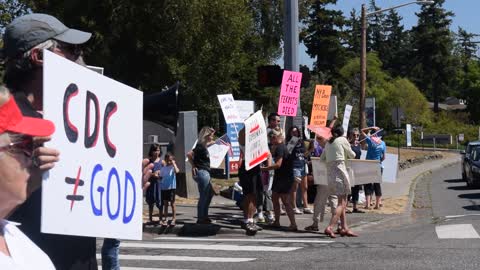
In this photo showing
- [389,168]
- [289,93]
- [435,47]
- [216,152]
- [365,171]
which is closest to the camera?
[289,93]

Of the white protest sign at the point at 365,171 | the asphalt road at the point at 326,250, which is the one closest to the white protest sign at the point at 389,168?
the white protest sign at the point at 365,171

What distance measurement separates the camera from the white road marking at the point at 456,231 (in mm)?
12055

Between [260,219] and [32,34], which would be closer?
[32,34]

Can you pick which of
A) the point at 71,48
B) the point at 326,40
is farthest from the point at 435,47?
the point at 71,48

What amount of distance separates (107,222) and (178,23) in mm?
26375

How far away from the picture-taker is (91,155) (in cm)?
271

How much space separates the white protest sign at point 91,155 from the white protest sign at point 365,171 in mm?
12550

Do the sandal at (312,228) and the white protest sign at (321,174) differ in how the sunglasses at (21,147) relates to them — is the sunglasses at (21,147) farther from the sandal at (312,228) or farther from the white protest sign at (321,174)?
the sandal at (312,228)

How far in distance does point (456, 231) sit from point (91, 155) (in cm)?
1098

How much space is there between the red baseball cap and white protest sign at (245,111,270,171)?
9.76m

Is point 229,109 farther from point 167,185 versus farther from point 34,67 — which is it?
point 34,67

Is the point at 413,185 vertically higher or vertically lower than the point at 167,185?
lower

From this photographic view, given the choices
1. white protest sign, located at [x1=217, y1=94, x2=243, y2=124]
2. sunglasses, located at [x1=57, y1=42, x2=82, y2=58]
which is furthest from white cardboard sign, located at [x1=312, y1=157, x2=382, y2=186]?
sunglasses, located at [x1=57, y1=42, x2=82, y2=58]

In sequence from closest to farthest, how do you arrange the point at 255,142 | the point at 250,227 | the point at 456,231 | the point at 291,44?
the point at 255,142, the point at 250,227, the point at 456,231, the point at 291,44
